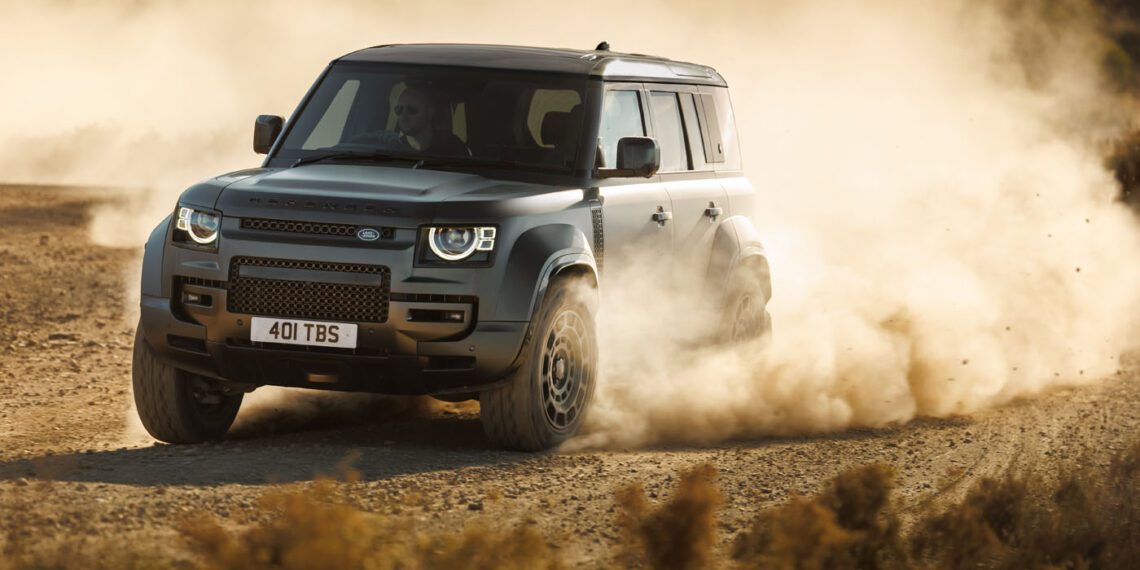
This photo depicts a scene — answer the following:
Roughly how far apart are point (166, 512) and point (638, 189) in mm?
3639

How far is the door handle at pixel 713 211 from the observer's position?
415 inches

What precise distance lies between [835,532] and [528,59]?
13.5 feet

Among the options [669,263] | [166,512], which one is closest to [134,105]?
[669,263]

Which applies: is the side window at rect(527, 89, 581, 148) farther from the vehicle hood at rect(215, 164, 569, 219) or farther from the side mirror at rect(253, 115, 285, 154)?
the side mirror at rect(253, 115, 285, 154)

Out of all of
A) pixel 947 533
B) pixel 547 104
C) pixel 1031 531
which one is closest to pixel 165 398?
pixel 547 104

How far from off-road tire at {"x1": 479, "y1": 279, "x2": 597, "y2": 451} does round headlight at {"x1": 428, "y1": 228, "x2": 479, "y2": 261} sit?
19.2 inches

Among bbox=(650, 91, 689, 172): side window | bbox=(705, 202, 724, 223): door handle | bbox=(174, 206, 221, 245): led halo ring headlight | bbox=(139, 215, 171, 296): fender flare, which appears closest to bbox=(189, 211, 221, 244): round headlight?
bbox=(174, 206, 221, 245): led halo ring headlight

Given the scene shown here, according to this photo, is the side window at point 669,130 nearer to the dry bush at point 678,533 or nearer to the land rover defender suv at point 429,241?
the land rover defender suv at point 429,241

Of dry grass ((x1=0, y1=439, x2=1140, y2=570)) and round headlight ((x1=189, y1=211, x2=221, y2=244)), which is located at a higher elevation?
round headlight ((x1=189, y1=211, x2=221, y2=244))

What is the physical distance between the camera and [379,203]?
8.26 meters

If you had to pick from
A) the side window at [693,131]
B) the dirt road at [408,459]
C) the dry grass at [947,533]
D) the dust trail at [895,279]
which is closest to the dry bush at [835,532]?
the dry grass at [947,533]

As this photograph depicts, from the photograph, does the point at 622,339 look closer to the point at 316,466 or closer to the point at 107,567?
the point at 316,466

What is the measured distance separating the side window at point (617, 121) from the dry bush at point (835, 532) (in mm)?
3028

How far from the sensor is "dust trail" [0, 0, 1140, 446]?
36.3 feet
